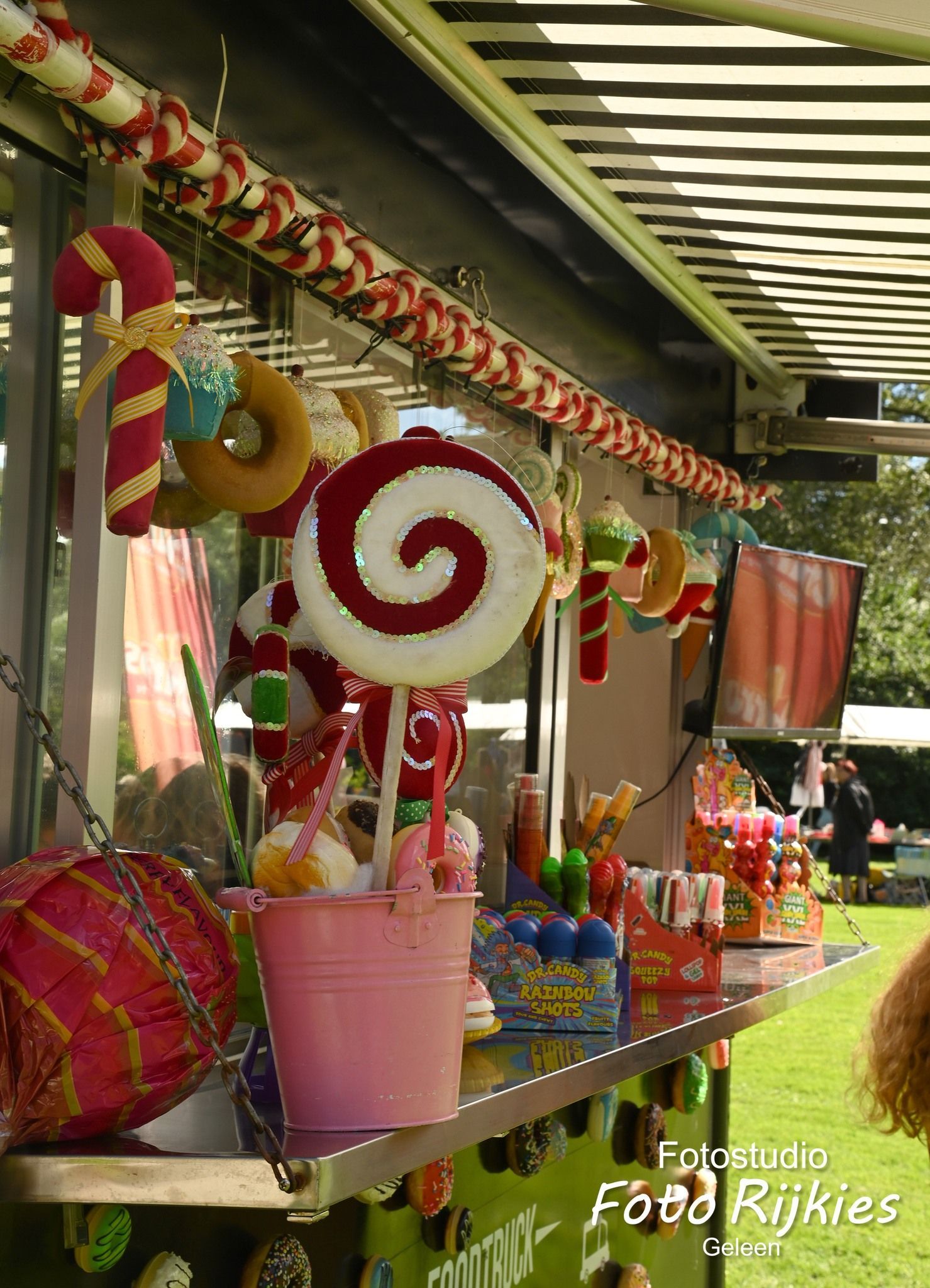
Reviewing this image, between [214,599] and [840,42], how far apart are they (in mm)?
1099

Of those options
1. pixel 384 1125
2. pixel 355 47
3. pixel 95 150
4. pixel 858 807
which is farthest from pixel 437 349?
pixel 858 807

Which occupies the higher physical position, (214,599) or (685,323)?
(685,323)

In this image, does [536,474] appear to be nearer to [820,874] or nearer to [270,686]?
[270,686]

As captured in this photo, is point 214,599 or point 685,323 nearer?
point 214,599

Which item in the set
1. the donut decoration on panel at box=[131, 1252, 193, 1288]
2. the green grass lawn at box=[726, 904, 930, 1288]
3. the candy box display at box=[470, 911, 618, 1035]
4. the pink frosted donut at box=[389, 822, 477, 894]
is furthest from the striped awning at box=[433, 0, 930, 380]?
the donut decoration on panel at box=[131, 1252, 193, 1288]

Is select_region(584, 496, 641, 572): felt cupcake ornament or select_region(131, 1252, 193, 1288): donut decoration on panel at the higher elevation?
select_region(584, 496, 641, 572): felt cupcake ornament

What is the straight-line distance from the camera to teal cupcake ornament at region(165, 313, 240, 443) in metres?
1.42

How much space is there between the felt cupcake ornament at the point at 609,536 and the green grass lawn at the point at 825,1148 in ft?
3.30

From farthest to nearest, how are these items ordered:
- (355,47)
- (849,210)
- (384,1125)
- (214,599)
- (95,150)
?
(849,210) < (355,47) < (214,599) < (95,150) < (384,1125)

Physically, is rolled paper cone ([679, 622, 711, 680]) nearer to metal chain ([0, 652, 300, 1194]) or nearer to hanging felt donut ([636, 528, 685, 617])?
hanging felt donut ([636, 528, 685, 617])

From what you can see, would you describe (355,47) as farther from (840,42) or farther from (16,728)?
(16,728)

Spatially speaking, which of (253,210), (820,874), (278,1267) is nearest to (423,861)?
(278,1267)

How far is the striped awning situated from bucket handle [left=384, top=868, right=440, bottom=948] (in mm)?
1118

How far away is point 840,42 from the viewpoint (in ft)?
4.37
